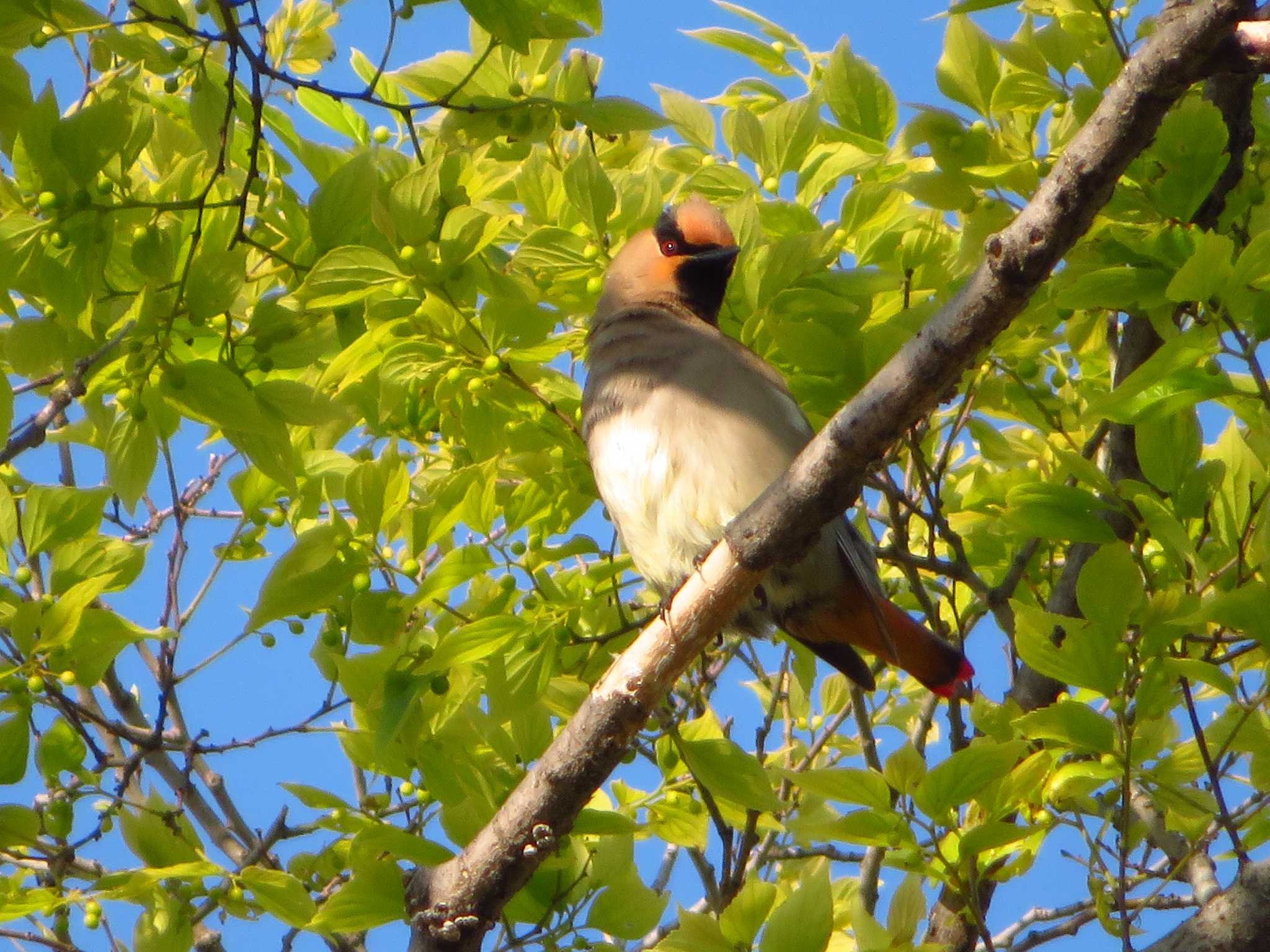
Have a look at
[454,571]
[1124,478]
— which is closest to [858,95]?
[1124,478]

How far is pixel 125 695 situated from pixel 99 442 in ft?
3.23

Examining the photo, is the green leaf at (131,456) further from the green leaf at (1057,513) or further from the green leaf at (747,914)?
the green leaf at (1057,513)

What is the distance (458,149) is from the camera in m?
2.71

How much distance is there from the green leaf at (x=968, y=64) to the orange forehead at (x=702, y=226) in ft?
3.75

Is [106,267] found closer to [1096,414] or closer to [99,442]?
[99,442]

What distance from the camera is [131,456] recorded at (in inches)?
101

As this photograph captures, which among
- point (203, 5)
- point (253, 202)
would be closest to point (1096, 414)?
point (203, 5)

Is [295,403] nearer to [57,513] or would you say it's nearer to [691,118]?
[57,513]

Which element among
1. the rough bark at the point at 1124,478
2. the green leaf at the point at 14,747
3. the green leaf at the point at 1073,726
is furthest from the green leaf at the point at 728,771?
the green leaf at the point at 14,747

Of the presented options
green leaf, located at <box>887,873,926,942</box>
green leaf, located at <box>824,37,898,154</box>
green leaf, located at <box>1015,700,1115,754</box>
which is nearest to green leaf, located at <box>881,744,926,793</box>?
green leaf, located at <box>1015,700,1115,754</box>

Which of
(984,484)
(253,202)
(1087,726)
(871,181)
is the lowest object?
(1087,726)

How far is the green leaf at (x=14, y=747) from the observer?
2.65 m

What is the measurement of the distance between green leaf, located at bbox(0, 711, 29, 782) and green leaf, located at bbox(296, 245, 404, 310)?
933 millimetres

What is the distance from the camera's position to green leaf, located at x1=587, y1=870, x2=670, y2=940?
8.75ft
